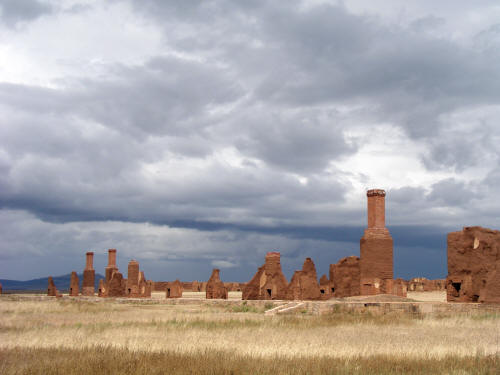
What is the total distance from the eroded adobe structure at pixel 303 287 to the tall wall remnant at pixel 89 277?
30216 mm

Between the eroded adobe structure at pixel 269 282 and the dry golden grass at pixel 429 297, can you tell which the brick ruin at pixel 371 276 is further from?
the dry golden grass at pixel 429 297

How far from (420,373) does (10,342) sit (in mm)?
9829

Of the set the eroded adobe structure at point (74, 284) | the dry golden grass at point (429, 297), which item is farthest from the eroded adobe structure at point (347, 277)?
the eroded adobe structure at point (74, 284)

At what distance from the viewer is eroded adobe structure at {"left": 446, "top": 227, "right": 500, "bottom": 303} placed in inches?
1235

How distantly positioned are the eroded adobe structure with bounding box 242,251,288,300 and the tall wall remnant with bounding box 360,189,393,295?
557 centimetres

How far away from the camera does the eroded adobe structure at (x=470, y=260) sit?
3138 cm

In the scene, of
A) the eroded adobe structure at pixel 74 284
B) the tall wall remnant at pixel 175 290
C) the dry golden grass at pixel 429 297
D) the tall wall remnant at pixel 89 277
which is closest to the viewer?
the dry golden grass at pixel 429 297

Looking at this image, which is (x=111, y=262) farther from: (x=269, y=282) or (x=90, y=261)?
(x=269, y=282)

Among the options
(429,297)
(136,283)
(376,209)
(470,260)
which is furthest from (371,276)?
(136,283)

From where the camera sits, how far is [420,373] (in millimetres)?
9758

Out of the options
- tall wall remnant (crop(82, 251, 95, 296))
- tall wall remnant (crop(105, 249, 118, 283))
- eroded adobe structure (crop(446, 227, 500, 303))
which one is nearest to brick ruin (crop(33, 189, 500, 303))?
eroded adobe structure (crop(446, 227, 500, 303))

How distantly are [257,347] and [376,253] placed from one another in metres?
26.9

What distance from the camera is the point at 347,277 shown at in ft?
132

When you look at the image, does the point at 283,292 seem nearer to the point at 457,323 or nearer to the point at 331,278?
the point at 331,278
